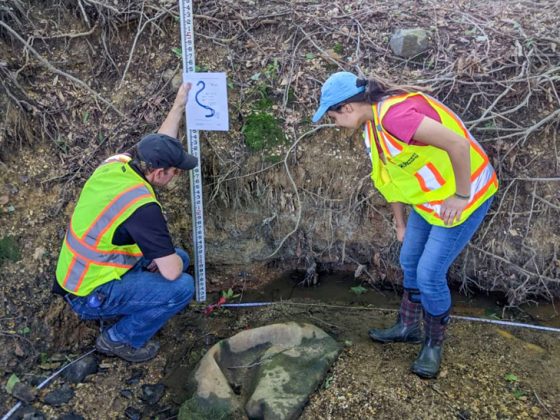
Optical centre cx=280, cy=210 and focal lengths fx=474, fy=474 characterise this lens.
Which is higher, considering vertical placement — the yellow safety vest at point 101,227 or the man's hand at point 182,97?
the man's hand at point 182,97

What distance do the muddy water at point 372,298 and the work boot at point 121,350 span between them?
3.64ft

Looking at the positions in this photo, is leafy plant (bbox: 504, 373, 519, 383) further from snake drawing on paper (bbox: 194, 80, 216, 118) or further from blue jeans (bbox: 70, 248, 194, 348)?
snake drawing on paper (bbox: 194, 80, 216, 118)

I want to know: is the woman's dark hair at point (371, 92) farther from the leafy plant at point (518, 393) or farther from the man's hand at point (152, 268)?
the leafy plant at point (518, 393)

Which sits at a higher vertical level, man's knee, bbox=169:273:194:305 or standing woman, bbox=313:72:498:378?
standing woman, bbox=313:72:498:378

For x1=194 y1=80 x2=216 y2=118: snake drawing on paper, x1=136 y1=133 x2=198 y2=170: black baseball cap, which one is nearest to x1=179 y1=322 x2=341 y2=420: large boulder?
x1=136 y1=133 x2=198 y2=170: black baseball cap

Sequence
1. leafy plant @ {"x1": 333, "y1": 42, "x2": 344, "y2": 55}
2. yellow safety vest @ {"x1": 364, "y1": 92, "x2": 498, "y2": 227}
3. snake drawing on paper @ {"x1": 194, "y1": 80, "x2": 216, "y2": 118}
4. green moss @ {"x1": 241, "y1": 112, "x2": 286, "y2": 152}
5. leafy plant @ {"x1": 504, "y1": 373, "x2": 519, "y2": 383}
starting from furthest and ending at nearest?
leafy plant @ {"x1": 333, "y1": 42, "x2": 344, "y2": 55}, green moss @ {"x1": 241, "y1": 112, "x2": 286, "y2": 152}, snake drawing on paper @ {"x1": 194, "y1": 80, "x2": 216, "y2": 118}, leafy plant @ {"x1": 504, "y1": 373, "x2": 519, "y2": 383}, yellow safety vest @ {"x1": 364, "y1": 92, "x2": 498, "y2": 227}

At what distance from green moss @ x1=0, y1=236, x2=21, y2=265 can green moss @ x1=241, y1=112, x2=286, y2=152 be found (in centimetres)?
195

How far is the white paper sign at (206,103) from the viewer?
3.37 meters

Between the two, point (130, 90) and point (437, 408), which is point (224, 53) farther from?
point (437, 408)

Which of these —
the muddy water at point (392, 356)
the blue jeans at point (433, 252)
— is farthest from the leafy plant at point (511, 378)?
the blue jeans at point (433, 252)

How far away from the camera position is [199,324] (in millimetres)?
3779

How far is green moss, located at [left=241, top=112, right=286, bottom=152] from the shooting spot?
3920 millimetres

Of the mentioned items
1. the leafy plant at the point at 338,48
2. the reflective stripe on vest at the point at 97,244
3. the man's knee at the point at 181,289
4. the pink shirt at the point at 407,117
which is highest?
the leafy plant at the point at 338,48

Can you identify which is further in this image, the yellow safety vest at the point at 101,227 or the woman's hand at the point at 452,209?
the yellow safety vest at the point at 101,227
